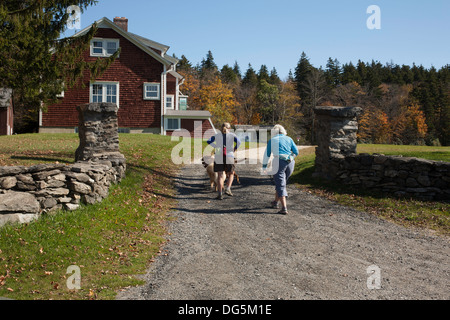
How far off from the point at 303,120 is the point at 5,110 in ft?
138

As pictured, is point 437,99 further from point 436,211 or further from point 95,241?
point 95,241

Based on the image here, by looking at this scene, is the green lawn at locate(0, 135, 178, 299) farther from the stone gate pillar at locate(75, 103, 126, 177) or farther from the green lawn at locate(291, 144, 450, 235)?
the green lawn at locate(291, 144, 450, 235)

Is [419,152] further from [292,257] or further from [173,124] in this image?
[173,124]

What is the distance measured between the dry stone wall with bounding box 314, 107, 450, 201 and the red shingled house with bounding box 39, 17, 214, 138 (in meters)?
20.3

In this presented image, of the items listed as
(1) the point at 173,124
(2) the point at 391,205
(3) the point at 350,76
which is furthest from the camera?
(3) the point at 350,76

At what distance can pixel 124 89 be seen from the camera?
31703 mm

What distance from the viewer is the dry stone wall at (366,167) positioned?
33.3 feet

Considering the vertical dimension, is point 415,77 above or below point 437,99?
above

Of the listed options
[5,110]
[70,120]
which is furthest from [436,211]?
[5,110]

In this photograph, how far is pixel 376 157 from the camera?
11.4 metres

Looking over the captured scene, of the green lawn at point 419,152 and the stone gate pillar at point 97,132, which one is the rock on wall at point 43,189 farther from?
the green lawn at point 419,152

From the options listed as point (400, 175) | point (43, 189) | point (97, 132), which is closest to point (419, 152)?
point (400, 175)

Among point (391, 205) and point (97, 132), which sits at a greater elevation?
point (97, 132)

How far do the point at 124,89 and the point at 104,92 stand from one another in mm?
1590
